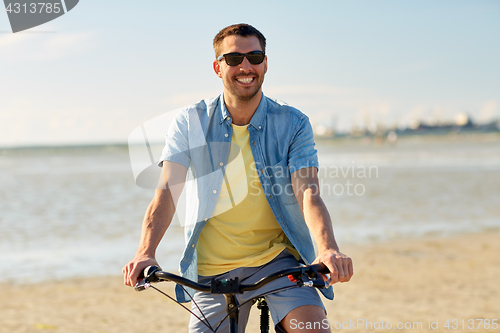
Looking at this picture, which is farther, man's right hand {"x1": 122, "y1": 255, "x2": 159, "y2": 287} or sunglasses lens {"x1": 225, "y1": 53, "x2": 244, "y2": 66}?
sunglasses lens {"x1": 225, "y1": 53, "x2": 244, "y2": 66}

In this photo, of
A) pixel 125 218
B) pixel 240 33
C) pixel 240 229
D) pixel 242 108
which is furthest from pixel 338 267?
pixel 125 218

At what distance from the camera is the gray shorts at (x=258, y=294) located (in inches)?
95.3

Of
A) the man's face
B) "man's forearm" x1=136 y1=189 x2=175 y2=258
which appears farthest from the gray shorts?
the man's face

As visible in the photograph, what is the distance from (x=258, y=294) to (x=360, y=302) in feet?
13.3

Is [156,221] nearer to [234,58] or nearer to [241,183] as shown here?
[241,183]

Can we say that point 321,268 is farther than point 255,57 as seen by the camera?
No

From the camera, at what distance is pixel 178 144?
2.77 metres

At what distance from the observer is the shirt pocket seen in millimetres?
2686

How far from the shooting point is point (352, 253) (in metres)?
8.62

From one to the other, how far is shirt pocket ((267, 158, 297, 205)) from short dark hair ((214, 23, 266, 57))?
2.10ft

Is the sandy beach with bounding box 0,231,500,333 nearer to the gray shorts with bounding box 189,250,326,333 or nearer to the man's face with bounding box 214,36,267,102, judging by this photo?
the gray shorts with bounding box 189,250,326,333

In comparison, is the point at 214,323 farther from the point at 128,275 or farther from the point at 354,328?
the point at 354,328

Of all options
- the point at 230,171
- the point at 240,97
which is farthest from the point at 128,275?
the point at 240,97

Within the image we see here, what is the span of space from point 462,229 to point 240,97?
Result: 9.21 metres
